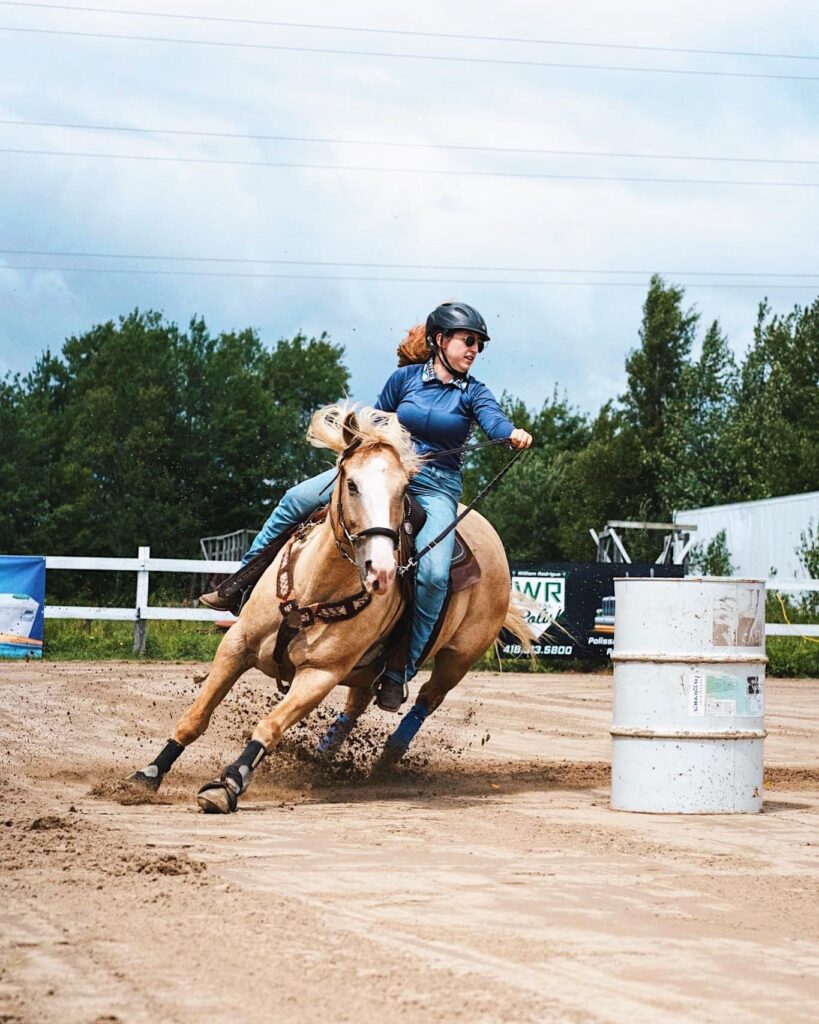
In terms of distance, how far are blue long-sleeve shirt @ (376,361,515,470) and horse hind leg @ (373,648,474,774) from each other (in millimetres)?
1497

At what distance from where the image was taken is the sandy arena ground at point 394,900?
3.83 m

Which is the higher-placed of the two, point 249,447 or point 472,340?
point 249,447

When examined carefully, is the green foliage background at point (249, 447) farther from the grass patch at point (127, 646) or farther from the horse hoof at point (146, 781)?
the horse hoof at point (146, 781)

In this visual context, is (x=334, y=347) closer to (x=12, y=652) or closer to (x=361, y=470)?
(x=12, y=652)

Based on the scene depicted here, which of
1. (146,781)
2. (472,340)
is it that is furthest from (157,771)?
(472,340)

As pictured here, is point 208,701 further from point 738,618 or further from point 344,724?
point 738,618

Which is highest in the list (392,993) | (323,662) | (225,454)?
(225,454)

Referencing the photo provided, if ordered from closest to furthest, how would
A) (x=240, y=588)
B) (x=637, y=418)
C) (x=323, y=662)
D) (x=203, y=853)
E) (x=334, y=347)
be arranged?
(x=203, y=853) → (x=323, y=662) → (x=240, y=588) → (x=637, y=418) → (x=334, y=347)

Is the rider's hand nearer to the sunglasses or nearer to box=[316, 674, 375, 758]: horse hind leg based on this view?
the sunglasses

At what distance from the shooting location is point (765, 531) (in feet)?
127

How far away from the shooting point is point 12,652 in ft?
64.2

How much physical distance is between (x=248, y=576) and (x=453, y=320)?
183 cm

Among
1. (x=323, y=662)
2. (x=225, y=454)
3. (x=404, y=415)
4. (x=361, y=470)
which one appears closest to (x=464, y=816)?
(x=323, y=662)

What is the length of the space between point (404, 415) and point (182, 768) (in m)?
2.65
